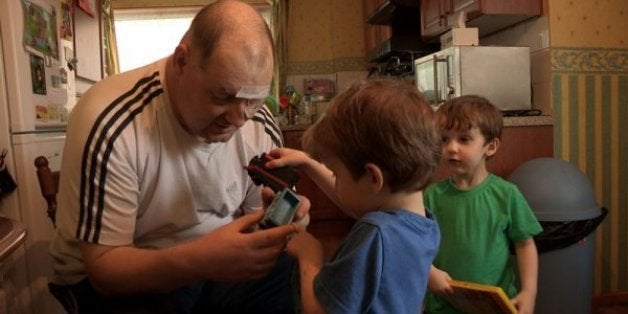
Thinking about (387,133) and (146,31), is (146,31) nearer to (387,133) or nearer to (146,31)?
(146,31)

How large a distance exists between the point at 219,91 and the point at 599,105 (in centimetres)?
186

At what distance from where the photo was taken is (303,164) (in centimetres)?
101

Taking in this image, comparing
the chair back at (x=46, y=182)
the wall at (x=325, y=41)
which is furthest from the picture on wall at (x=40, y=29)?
the wall at (x=325, y=41)

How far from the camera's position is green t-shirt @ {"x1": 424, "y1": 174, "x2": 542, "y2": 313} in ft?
4.17

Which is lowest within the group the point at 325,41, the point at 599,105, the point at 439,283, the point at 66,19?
the point at 439,283

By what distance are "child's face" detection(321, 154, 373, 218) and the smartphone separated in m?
0.09

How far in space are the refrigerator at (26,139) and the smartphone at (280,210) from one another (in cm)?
88

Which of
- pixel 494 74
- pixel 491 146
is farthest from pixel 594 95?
pixel 491 146

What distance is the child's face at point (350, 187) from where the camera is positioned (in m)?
0.77

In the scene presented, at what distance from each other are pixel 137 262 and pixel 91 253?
0.32 feet

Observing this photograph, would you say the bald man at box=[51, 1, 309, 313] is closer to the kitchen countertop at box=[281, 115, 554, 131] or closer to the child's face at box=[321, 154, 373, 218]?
the child's face at box=[321, 154, 373, 218]

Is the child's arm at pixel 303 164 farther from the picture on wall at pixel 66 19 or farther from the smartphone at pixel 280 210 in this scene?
the picture on wall at pixel 66 19

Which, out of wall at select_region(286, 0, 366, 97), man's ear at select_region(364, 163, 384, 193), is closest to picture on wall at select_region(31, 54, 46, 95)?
man's ear at select_region(364, 163, 384, 193)

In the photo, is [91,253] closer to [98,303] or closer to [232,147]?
[98,303]
